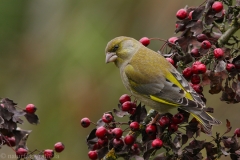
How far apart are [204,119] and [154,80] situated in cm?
95

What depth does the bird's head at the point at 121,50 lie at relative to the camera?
4.66m

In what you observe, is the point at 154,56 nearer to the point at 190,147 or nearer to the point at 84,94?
the point at 190,147

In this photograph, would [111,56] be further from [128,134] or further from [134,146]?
[134,146]

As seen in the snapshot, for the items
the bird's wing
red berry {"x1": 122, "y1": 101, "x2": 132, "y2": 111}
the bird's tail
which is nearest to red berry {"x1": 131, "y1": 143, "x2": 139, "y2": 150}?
red berry {"x1": 122, "y1": 101, "x2": 132, "y2": 111}

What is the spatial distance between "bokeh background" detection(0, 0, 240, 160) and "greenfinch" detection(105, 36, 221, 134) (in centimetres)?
175

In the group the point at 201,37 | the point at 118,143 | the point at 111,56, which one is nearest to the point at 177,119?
the point at 118,143

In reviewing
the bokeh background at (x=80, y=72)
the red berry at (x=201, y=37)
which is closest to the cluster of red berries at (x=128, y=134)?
the red berry at (x=201, y=37)

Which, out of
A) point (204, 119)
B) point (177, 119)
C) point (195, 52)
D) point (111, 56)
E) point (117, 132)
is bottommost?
point (204, 119)

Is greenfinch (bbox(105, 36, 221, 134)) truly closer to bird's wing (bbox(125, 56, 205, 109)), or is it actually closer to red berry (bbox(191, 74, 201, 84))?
bird's wing (bbox(125, 56, 205, 109))

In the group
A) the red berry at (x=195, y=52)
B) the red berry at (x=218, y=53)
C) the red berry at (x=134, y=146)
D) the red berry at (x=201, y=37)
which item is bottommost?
the red berry at (x=134, y=146)

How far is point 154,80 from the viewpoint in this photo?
429 centimetres

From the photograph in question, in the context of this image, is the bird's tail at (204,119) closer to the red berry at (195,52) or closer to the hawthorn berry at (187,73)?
the hawthorn berry at (187,73)

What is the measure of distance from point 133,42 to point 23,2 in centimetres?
392

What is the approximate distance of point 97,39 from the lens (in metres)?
6.57
